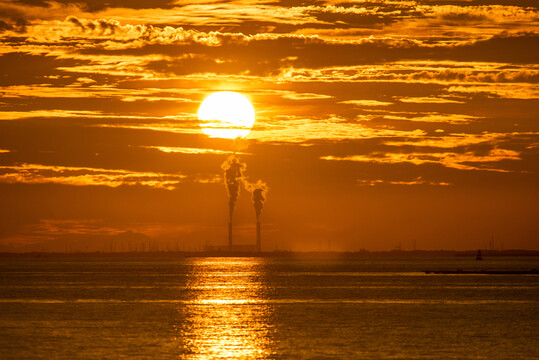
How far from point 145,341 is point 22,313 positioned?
125 ft

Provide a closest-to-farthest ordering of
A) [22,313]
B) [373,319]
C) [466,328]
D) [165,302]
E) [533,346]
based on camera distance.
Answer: [533,346], [466,328], [373,319], [22,313], [165,302]

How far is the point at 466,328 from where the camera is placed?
307 ft

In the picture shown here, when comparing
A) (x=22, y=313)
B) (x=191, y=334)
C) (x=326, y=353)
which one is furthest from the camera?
(x=22, y=313)

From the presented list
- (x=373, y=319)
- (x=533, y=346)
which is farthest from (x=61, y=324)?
(x=533, y=346)

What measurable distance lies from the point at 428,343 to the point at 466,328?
1489 cm

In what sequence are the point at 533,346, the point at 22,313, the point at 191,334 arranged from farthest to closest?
the point at 22,313, the point at 191,334, the point at 533,346

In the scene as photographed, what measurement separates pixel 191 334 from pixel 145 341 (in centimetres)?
658

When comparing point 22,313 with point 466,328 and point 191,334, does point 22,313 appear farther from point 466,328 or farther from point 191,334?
point 466,328

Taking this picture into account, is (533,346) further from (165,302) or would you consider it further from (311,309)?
(165,302)

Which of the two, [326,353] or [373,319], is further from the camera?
[373,319]

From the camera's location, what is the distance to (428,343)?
262ft

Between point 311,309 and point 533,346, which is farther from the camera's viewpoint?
point 311,309

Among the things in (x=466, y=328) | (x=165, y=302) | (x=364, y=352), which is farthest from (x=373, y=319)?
(x=165, y=302)

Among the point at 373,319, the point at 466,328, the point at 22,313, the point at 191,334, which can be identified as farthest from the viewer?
the point at 22,313
